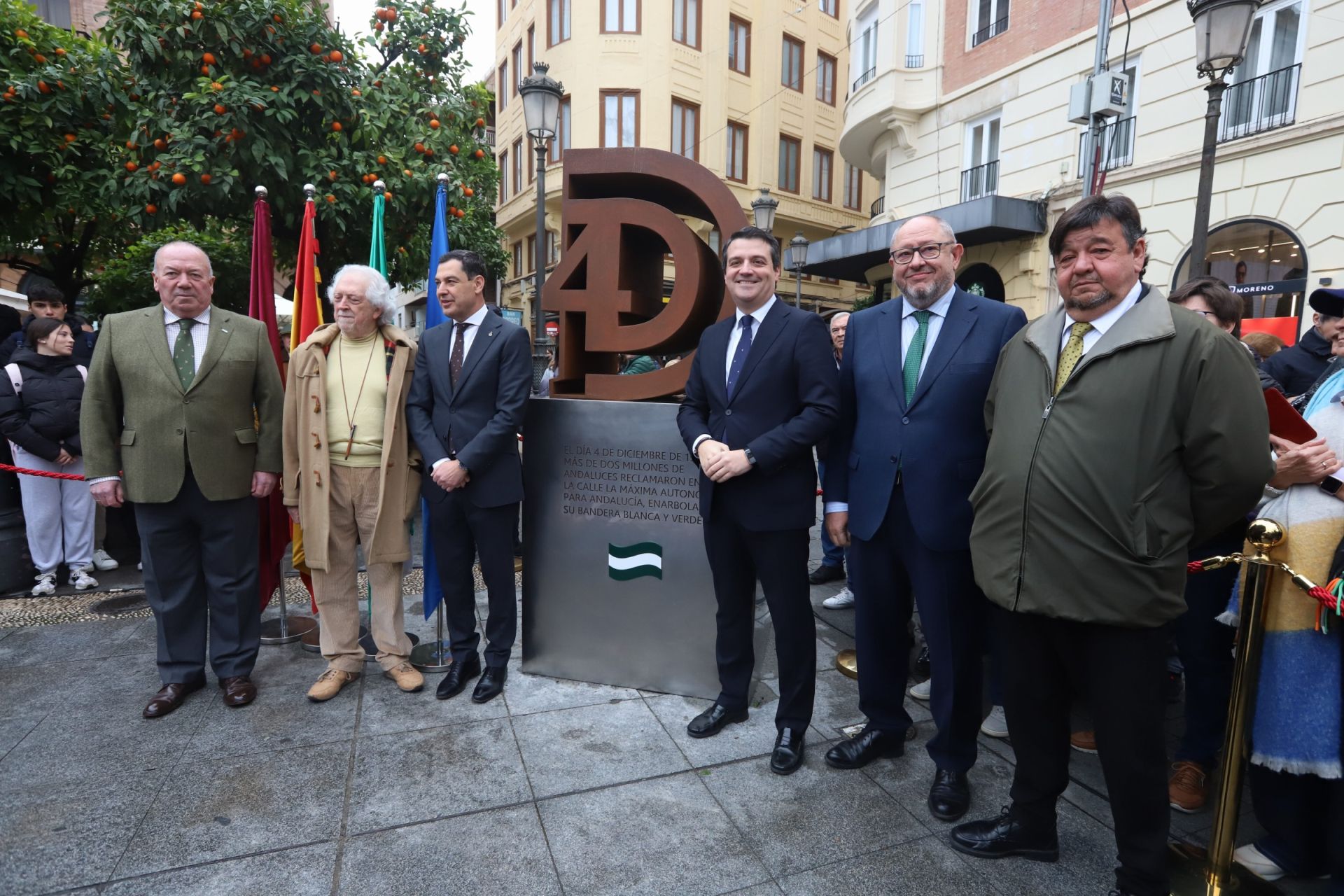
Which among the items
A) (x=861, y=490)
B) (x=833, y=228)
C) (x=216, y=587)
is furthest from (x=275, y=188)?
(x=833, y=228)

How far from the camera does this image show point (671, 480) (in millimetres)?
3600

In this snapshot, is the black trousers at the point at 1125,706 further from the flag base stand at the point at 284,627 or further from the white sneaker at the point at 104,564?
the white sneaker at the point at 104,564

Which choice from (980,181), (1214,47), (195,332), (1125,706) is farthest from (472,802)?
(980,181)

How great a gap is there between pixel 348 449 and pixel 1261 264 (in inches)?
452

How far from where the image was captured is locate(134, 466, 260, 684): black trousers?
3471mm

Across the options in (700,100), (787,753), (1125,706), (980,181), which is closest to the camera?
(1125,706)

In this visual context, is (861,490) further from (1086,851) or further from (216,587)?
(216,587)

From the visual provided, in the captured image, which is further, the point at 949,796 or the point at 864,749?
the point at 864,749

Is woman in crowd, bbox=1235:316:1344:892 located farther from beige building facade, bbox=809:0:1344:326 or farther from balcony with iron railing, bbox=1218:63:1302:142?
balcony with iron railing, bbox=1218:63:1302:142

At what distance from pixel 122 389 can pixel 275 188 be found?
3407 millimetres

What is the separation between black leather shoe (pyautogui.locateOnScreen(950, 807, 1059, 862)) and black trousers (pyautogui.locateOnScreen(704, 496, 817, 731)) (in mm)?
779

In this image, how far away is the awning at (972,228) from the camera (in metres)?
11.8

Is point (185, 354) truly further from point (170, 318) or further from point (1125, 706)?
point (1125, 706)

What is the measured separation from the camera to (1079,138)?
11789mm
